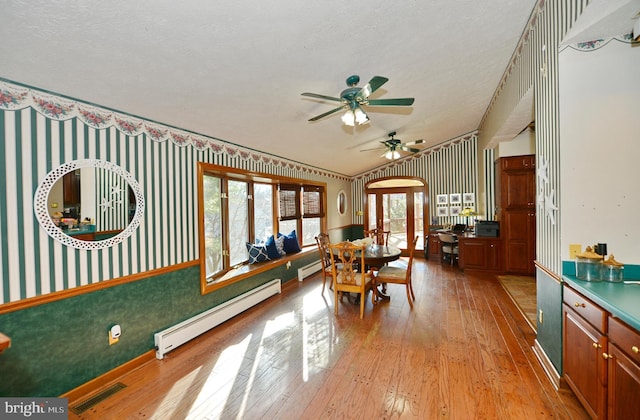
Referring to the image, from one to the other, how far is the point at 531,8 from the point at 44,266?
4.42 m

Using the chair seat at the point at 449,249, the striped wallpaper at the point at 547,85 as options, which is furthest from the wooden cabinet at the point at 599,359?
the chair seat at the point at 449,249

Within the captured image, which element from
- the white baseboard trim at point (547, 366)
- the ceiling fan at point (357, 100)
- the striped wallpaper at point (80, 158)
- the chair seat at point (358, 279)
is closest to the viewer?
the striped wallpaper at point (80, 158)

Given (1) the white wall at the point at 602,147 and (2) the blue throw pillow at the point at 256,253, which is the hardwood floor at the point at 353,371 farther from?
(1) the white wall at the point at 602,147

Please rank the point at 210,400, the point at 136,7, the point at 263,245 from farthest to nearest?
the point at 263,245 → the point at 210,400 → the point at 136,7

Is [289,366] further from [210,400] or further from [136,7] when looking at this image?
[136,7]

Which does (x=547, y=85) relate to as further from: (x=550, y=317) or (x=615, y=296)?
(x=550, y=317)

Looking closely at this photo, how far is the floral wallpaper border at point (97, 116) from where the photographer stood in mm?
1782

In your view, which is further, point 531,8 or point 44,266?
point 531,8

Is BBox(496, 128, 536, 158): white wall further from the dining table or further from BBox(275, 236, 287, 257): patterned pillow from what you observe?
BBox(275, 236, 287, 257): patterned pillow

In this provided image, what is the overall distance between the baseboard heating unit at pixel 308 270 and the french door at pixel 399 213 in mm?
2341

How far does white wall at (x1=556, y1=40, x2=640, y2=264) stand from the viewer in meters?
1.90

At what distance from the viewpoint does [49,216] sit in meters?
1.94

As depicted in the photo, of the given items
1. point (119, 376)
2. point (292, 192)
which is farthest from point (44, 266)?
point (292, 192)

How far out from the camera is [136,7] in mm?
1396
